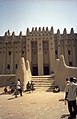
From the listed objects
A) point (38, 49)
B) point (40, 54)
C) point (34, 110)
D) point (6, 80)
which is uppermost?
point (38, 49)

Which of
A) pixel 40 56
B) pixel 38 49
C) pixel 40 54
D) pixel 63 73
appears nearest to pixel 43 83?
pixel 63 73

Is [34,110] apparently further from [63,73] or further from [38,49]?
[38,49]

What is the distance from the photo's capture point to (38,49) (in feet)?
132

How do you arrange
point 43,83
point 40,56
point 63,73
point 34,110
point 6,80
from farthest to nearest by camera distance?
point 40,56 → point 6,80 → point 43,83 → point 63,73 → point 34,110

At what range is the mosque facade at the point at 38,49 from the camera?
133 feet

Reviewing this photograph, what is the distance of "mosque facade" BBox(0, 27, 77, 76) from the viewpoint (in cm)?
4041

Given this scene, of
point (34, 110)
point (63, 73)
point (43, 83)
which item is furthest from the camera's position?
point (43, 83)

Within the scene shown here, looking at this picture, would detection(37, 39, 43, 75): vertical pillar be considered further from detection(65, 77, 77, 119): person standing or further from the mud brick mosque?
detection(65, 77, 77, 119): person standing

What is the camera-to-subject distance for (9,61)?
41.3 m

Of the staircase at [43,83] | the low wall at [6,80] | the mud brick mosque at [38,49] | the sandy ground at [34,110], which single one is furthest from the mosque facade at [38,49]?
the sandy ground at [34,110]

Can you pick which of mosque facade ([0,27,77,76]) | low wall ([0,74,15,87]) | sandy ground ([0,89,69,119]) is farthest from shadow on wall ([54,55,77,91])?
mosque facade ([0,27,77,76])

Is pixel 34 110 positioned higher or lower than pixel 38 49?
lower

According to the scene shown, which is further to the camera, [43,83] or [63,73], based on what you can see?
[43,83]

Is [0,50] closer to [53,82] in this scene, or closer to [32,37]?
[32,37]
